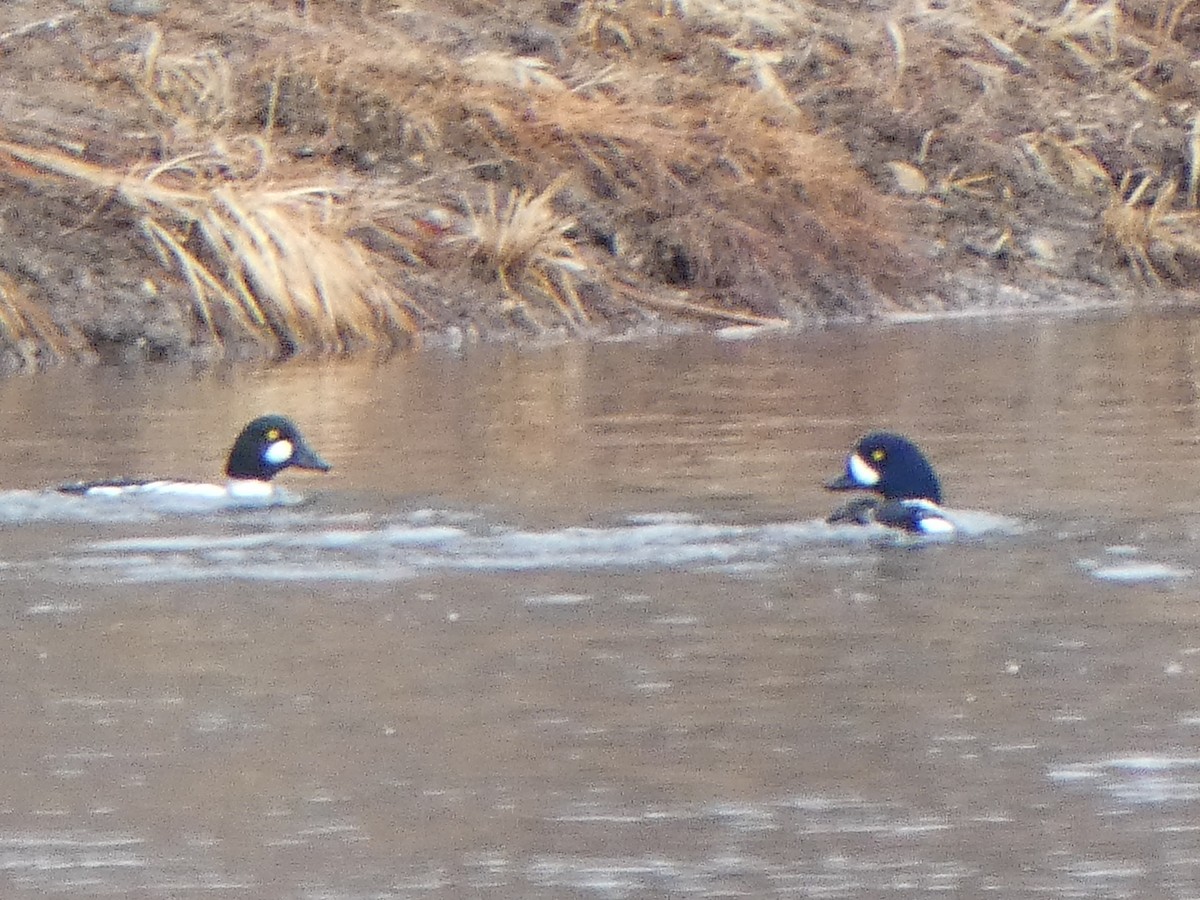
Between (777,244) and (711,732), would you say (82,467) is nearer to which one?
(711,732)

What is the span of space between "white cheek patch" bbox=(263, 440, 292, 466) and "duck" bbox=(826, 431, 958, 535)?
2.22 metres

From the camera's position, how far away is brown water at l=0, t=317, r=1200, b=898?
6.41 metres

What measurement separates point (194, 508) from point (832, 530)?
261 centimetres

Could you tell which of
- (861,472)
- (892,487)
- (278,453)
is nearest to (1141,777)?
(892,487)

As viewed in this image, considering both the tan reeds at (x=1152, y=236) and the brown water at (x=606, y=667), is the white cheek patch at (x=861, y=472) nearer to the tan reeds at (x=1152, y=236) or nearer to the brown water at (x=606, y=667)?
the brown water at (x=606, y=667)

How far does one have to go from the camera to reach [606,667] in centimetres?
834

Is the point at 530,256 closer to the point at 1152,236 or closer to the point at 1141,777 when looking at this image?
→ the point at 1152,236

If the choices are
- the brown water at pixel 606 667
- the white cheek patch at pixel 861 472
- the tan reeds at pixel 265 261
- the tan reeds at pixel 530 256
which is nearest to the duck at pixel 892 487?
the white cheek patch at pixel 861 472

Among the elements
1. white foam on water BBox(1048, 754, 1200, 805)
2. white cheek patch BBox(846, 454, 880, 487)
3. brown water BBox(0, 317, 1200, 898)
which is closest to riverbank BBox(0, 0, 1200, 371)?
brown water BBox(0, 317, 1200, 898)

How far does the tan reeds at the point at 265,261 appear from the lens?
61.1ft

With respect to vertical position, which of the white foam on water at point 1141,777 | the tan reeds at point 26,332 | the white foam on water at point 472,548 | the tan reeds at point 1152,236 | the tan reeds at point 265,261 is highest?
the tan reeds at point 1152,236

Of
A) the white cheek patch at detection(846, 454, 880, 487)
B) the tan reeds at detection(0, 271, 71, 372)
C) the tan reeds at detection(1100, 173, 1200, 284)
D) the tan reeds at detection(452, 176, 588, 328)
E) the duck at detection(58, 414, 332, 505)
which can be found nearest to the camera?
the white cheek patch at detection(846, 454, 880, 487)

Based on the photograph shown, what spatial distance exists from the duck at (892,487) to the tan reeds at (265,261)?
289 inches

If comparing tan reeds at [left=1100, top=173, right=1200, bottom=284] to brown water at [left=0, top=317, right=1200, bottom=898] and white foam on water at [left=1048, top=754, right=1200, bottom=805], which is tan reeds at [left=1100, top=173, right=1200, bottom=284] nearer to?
brown water at [left=0, top=317, right=1200, bottom=898]
